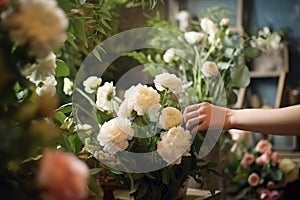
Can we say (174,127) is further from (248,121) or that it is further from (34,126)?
(34,126)

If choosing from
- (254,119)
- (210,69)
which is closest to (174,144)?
(254,119)

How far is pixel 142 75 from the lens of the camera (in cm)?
183

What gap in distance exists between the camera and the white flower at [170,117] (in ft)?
3.92

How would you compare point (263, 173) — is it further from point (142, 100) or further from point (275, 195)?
point (142, 100)

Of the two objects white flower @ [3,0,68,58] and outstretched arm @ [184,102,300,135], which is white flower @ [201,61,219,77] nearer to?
outstretched arm @ [184,102,300,135]

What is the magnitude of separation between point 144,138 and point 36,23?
730 mm

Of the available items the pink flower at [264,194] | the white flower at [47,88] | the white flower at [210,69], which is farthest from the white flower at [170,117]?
the pink flower at [264,194]

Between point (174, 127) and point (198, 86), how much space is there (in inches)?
20.5

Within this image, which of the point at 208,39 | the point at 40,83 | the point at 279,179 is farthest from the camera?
the point at 279,179

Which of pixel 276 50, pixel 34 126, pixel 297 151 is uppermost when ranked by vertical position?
pixel 34 126

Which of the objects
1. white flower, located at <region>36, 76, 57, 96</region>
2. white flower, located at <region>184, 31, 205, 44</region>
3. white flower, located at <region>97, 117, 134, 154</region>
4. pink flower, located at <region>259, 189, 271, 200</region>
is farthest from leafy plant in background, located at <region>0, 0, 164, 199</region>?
pink flower, located at <region>259, 189, 271, 200</region>

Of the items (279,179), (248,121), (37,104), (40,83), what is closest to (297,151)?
(279,179)

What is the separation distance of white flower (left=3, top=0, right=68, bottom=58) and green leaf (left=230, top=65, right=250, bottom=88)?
1247 millimetres

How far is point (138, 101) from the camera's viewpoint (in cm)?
117
